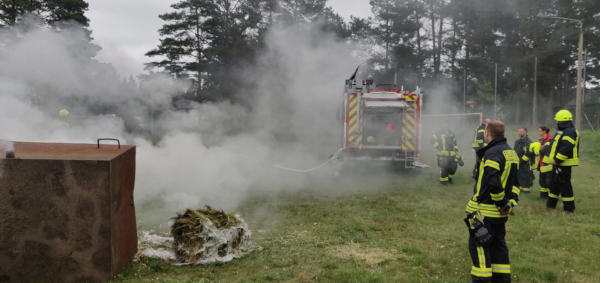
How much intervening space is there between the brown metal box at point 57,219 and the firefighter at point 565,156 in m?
6.63

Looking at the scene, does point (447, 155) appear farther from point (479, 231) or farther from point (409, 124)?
point (479, 231)

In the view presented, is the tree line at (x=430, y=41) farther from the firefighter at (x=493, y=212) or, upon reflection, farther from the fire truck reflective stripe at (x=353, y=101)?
the firefighter at (x=493, y=212)

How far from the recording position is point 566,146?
6180mm

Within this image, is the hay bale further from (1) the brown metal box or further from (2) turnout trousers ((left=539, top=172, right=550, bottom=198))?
(2) turnout trousers ((left=539, top=172, right=550, bottom=198))

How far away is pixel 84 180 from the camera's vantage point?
366 centimetres

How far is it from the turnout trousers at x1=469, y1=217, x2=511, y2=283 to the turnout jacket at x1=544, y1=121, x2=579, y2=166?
141 inches

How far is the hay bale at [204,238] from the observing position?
4.27 m

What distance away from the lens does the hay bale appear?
4.27m

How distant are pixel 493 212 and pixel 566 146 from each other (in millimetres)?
3737

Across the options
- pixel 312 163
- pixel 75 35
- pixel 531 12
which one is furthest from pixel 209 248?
pixel 531 12

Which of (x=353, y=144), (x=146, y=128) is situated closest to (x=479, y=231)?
(x=353, y=144)

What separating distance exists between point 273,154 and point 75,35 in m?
7.12

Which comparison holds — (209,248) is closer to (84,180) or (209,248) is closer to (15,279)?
(84,180)

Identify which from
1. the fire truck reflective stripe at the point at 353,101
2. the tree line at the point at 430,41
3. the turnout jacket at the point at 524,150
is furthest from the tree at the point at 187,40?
the turnout jacket at the point at 524,150
